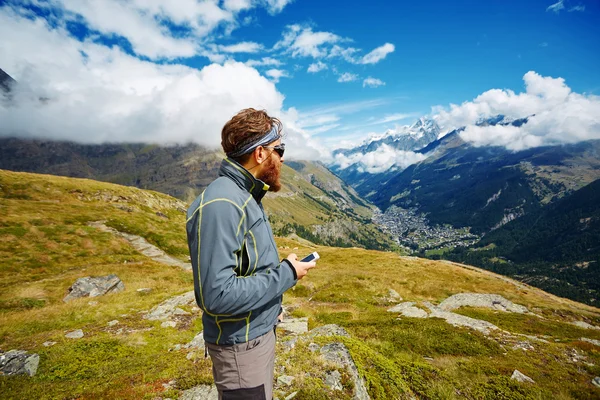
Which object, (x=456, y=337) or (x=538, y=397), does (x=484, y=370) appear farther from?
(x=456, y=337)

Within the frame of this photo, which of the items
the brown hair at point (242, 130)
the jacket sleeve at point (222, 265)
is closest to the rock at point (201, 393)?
the jacket sleeve at point (222, 265)

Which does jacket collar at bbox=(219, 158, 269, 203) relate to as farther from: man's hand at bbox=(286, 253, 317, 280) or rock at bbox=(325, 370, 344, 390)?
rock at bbox=(325, 370, 344, 390)

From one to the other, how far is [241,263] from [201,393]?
23.9ft

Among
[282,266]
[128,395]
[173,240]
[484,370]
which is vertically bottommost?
[173,240]

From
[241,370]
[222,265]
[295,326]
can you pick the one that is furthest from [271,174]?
[295,326]

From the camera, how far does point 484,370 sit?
11.2m

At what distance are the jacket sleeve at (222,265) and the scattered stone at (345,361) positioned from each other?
6.54 meters

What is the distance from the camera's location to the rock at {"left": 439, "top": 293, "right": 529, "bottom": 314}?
90.8 feet

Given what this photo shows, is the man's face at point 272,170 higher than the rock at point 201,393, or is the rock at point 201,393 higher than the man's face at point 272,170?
the man's face at point 272,170

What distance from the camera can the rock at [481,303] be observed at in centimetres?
2767

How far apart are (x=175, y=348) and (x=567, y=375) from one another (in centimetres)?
1860

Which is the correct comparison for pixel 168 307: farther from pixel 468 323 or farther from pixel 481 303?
pixel 481 303

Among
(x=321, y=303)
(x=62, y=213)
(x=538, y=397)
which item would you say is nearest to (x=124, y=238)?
(x=62, y=213)

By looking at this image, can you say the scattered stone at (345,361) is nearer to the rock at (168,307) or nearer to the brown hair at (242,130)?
the brown hair at (242,130)
